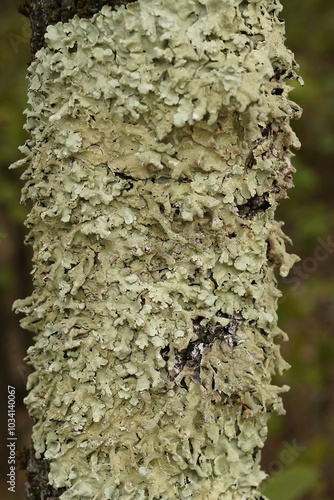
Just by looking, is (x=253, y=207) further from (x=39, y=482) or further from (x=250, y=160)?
(x=39, y=482)

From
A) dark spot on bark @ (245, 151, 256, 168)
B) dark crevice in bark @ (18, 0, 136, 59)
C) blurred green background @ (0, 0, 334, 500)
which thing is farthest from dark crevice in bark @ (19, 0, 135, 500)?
blurred green background @ (0, 0, 334, 500)

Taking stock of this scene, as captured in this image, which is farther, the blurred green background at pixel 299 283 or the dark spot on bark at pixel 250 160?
the blurred green background at pixel 299 283

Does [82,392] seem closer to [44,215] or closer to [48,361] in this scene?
[48,361]

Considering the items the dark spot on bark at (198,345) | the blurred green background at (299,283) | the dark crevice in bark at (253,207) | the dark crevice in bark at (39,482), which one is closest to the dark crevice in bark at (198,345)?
the dark spot on bark at (198,345)

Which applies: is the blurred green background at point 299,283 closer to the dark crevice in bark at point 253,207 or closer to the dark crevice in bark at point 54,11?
the dark crevice in bark at point 54,11

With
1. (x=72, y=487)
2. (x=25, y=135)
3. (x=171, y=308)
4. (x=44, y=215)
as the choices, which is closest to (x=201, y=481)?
(x=72, y=487)

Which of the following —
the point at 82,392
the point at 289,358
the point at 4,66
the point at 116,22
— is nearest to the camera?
the point at 116,22

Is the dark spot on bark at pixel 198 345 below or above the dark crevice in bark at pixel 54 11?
below

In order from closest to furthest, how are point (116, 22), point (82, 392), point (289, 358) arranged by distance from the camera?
point (116, 22), point (82, 392), point (289, 358)
